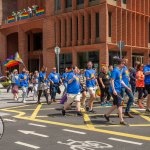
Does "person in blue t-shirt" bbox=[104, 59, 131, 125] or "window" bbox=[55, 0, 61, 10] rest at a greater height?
"window" bbox=[55, 0, 61, 10]

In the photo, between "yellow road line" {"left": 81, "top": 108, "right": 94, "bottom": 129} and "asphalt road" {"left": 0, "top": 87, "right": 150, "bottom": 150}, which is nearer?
"asphalt road" {"left": 0, "top": 87, "right": 150, "bottom": 150}

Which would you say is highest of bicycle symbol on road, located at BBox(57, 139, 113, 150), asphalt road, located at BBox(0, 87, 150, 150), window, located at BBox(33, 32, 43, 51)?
window, located at BBox(33, 32, 43, 51)

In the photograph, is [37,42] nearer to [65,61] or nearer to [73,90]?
[65,61]

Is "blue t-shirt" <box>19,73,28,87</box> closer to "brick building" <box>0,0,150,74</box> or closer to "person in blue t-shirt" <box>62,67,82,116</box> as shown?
"person in blue t-shirt" <box>62,67,82,116</box>

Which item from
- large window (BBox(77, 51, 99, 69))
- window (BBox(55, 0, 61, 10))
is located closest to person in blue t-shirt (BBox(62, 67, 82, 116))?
large window (BBox(77, 51, 99, 69))

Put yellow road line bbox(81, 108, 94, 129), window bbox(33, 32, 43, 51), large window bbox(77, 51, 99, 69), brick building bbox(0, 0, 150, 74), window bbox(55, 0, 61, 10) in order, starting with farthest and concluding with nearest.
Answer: window bbox(33, 32, 43, 51), window bbox(55, 0, 61, 10), large window bbox(77, 51, 99, 69), brick building bbox(0, 0, 150, 74), yellow road line bbox(81, 108, 94, 129)

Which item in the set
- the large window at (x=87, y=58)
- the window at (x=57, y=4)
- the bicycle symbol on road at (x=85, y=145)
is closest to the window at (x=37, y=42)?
the window at (x=57, y=4)

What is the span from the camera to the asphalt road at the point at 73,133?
21.7ft

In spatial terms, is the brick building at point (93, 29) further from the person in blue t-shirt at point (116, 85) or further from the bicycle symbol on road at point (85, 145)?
the bicycle symbol on road at point (85, 145)

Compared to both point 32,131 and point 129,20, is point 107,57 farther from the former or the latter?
point 32,131

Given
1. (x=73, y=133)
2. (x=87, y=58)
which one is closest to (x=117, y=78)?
(x=73, y=133)

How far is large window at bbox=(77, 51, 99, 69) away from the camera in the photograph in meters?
33.7

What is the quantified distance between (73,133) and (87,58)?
27.1 meters

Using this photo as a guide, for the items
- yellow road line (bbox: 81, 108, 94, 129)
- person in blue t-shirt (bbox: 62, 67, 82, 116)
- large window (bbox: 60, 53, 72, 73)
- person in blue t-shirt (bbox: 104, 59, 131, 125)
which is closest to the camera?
yellow road line (bbox: 81, 108, 94, 129)
